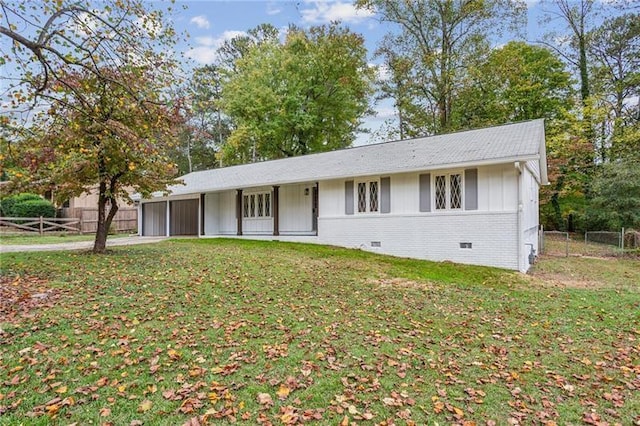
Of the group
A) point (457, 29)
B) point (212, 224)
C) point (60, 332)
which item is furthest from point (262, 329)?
point (457, 29)

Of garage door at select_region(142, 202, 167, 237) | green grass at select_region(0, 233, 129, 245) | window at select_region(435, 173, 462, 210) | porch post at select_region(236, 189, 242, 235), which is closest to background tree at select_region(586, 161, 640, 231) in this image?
window at select_region(435, 173, 462, 210)

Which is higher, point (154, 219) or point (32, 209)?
point (32, 209)

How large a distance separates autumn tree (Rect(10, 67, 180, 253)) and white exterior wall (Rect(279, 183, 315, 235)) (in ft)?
22.3

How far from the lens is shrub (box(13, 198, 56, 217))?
23.5m

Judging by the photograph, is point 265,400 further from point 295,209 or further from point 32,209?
point 32,209

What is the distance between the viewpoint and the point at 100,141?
29.8 ft

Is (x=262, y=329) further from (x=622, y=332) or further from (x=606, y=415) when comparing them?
(x=622, y=332)

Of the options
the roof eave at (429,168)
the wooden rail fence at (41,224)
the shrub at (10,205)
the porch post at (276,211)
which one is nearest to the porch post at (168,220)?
the roof eave at (429,168)

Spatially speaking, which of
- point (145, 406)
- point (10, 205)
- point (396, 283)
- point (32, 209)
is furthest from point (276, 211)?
point (10, 205)

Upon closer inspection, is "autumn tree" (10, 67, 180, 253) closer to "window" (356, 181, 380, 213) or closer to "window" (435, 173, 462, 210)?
"window" (356, 181, 380, 213)

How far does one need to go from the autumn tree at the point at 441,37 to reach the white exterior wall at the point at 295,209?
14.4 meters

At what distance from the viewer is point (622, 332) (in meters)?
6.10

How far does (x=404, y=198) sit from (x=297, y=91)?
18258mm

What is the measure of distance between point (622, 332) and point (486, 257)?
5724 millimetres
